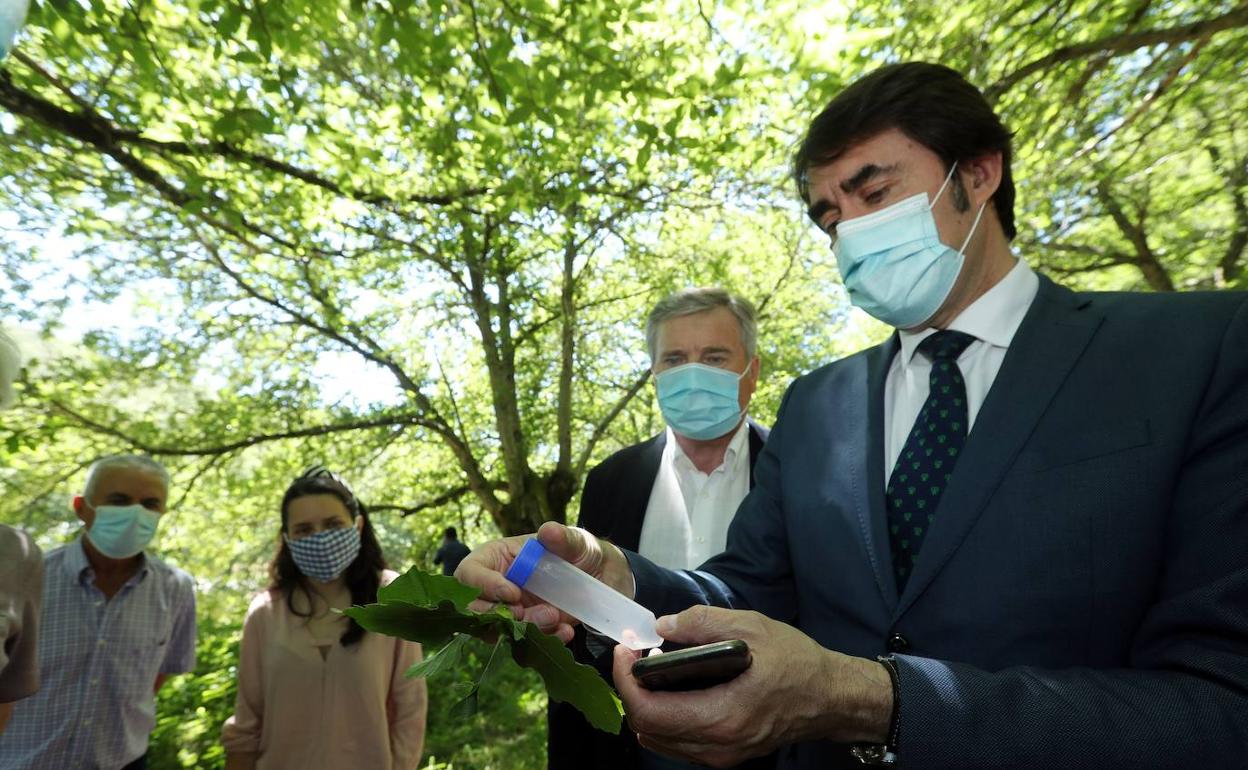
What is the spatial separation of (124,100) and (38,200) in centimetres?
272

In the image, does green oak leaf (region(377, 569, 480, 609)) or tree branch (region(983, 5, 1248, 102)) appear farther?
tree branch (region(983, 5, 1248, 102))

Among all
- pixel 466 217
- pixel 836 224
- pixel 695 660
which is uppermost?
pixel 466 217

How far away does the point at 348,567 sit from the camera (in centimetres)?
389

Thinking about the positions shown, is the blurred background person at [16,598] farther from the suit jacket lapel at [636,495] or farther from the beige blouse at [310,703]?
the suit jacket lapel at [636,495]

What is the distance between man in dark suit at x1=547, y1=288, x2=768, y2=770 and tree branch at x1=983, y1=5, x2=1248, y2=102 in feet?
6.62

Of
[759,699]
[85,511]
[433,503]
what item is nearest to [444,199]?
[85,511]

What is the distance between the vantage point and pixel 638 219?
11.5 metres

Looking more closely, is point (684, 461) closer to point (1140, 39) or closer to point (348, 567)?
point (348, 567)

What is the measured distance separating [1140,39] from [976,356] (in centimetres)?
317

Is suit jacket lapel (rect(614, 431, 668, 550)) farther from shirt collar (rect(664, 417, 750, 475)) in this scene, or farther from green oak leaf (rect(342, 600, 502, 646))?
green oak leaf (rect(342, 600, 502, 646))

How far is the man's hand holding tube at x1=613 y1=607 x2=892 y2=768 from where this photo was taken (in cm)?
104

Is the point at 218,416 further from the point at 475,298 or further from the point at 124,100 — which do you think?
the point at 124,100

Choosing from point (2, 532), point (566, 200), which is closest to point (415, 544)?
point (566, 200)

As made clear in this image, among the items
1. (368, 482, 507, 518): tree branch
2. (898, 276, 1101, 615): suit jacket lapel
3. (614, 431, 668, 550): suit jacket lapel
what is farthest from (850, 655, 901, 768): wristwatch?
(368, 482, 507, 518): tree branch
